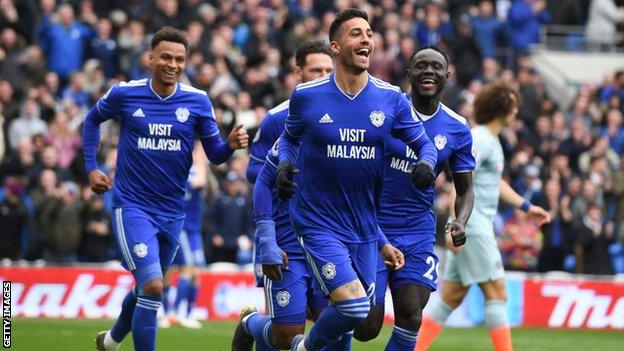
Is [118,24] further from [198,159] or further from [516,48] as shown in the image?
[516,48]

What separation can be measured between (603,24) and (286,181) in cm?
2317

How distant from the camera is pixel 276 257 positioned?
31.9 feet

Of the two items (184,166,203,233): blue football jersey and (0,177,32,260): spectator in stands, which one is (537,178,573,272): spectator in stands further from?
(0,177,32,260): spectator in stands

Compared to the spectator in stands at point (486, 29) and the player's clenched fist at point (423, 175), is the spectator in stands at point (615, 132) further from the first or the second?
the player's clenched fist at point (423, 175)

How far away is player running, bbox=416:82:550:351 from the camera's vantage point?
12648 millimetres

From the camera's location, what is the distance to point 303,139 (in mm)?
9906

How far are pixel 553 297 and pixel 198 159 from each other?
5.81 metres

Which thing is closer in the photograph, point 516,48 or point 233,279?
point 233,279

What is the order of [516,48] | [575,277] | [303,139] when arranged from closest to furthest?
[303,139] < [575,277] < [516,48]

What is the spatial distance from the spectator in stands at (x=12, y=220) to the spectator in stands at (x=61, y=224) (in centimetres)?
34

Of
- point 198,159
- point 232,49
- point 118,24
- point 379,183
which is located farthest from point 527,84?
point 379,183

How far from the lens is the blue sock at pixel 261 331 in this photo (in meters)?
10.6

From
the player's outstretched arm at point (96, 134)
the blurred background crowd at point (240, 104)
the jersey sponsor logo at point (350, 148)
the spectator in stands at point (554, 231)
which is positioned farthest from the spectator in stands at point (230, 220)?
the jersey sponsor logo at point (350, 148)

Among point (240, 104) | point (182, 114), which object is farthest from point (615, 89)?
point (182, 114)
